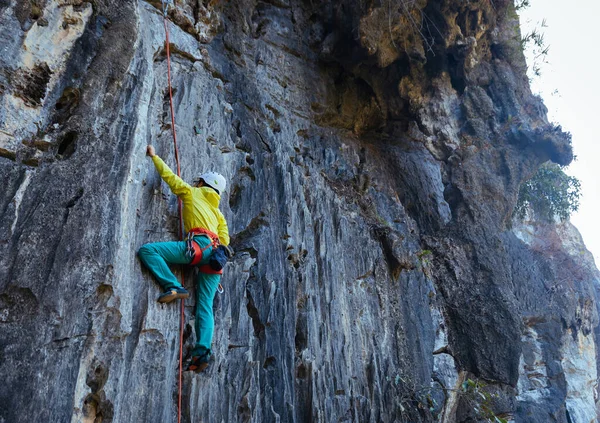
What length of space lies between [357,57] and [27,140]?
649cm

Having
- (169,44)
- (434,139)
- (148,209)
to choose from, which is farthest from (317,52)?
(148,209)

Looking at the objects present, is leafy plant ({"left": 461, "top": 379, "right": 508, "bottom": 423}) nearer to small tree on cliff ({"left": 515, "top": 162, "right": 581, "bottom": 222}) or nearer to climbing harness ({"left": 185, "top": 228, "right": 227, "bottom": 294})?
Result: climbing harness ({"left": 185, "top": 228, "right": 227, "bottom": 294})

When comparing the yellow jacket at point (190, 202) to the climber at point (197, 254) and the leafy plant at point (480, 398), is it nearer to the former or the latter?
the climber at point (197, 254)

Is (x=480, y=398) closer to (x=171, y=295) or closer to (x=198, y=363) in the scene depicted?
(x=198, y=363)

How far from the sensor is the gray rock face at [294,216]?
433 centimetres

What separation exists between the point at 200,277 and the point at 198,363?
36.3 inches

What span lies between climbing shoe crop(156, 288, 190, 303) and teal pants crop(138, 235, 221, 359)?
6 cm

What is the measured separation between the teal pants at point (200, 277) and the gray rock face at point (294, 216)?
0.63 feet

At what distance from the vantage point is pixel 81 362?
13.1 feet

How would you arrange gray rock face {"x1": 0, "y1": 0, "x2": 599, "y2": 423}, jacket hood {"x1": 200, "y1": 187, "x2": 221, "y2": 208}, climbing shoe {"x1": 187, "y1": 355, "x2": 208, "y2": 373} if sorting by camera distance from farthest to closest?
jacket hood {"x1": 200, "y1": 187, "x2": 221, "y2": 208}
climbing shoe {"x1": 187, "y1": 355, "x2": 208, "y2": 373}
gray rock face {"x1": 0, "y1": 0, "x2": 599, "y2": 423}

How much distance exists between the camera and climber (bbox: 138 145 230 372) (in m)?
4.93

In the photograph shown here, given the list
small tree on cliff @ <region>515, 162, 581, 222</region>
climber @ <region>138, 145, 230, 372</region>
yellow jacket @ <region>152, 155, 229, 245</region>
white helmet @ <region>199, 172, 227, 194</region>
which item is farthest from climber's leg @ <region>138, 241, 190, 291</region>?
small tree on cliff @ <region>515, 162, 581, 222</region>

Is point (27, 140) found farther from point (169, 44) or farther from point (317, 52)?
point (317, 52)

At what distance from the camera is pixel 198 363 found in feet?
16.4
